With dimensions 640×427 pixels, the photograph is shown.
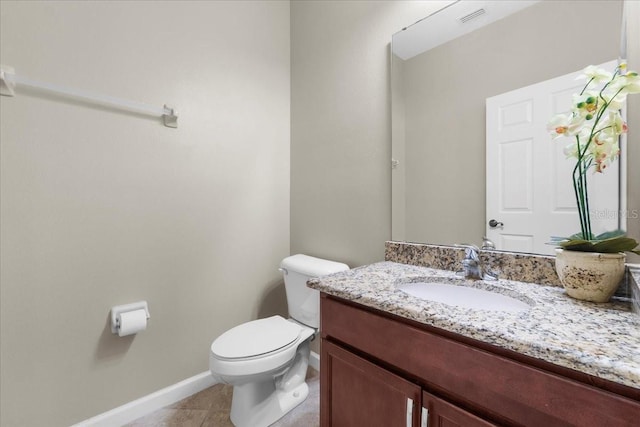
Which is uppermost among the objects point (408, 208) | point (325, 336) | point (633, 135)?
point (633, 135)

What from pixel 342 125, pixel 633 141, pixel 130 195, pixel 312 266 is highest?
pixel 342 125

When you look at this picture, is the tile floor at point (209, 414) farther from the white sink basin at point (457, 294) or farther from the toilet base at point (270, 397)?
the white sink basin at point (457, 294)

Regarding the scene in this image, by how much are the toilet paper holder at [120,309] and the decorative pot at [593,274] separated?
1763mm

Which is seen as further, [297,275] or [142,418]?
[297,275]

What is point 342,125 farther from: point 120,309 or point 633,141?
point 120,309

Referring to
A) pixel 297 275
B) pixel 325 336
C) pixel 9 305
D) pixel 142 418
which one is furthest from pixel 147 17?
pixel 142 418

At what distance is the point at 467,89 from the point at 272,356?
1.49 meters

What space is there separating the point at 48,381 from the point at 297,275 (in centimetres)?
122

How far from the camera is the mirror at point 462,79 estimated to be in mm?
941

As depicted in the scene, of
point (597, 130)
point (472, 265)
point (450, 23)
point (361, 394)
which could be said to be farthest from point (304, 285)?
point (450, 23)

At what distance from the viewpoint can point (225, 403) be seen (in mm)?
1559

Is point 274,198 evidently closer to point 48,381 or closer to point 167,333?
point 167,333

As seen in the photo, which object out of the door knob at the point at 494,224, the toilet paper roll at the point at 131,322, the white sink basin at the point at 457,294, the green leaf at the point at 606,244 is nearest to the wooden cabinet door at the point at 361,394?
the white sink basin at the point at 457,294

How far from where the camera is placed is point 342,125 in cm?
167
